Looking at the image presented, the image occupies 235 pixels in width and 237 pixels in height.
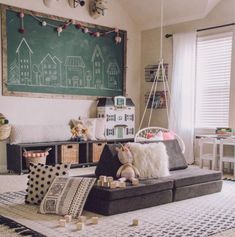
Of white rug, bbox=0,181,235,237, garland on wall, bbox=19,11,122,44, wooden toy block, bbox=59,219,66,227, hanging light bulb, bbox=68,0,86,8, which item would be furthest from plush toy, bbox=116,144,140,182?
hanging light bulb, bbox=68,0,86,8

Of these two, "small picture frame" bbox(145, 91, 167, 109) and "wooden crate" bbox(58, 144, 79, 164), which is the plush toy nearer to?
"wooden crate" bbox(58, 144, 79, 164)

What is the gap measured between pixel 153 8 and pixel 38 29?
2.36 metres

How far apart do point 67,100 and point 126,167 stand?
318cm

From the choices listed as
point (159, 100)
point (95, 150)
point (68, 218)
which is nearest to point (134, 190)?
point (68, 218)

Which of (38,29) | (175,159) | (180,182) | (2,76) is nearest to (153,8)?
(38,29)

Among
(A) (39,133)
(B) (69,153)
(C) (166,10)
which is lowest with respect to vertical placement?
(B) (69,153)

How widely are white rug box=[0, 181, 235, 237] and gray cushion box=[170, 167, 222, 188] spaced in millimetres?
213

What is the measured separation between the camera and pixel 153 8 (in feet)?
23.5

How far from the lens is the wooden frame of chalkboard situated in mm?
5938

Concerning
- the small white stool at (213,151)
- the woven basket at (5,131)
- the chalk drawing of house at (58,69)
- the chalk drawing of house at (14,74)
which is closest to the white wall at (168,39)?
the small white stool at (213,151)

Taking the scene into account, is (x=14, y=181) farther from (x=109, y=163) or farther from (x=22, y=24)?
(x=22, y=24)

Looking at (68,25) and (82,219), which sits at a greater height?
(68,25)

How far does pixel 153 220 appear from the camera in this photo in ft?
10.7

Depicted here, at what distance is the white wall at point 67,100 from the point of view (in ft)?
19.7
